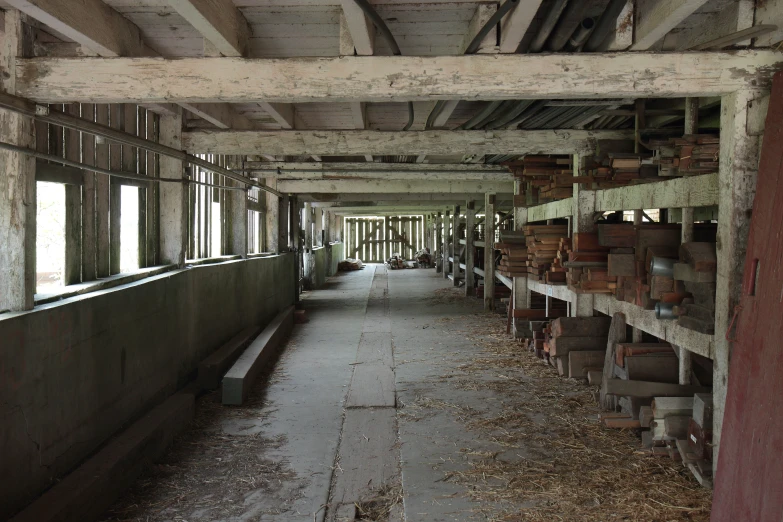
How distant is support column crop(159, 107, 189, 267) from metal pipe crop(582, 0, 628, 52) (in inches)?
177

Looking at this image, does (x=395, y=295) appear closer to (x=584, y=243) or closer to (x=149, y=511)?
(x=584, y=243)

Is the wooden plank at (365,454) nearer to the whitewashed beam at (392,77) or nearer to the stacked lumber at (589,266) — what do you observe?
the stacked lumber at (589,266)

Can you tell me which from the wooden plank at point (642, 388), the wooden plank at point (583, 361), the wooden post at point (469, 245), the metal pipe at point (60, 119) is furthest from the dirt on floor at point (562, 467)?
the wooden post at point (469, 245)

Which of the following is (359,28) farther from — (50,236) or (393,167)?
(393,167)

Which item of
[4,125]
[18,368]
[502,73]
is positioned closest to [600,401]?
[502,73]

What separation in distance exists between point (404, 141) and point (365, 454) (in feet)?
10.5

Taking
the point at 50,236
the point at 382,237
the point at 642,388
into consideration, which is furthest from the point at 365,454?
the point at 382,237

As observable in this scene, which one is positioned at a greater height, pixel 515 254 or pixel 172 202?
pixel 172 202

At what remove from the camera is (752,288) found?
3244mm

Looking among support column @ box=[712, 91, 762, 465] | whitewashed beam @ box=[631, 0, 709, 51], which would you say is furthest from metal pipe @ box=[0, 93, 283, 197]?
support column @ box=[712, 91, 762, 465]

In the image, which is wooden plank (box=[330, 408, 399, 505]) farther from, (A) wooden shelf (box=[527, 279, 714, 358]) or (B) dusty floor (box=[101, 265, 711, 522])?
(A) wooden shelf (box=[527, 279, 714, 358])

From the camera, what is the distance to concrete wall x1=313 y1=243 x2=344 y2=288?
19206 mm

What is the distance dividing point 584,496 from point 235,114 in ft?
18.8

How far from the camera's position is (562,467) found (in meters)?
4.38
